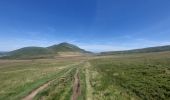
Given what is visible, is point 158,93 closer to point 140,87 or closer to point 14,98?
point 140,87

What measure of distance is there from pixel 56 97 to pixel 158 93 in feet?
35.1

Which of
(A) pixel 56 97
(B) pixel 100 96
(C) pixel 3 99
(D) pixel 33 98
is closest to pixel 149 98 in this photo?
(B) pixel 100 96

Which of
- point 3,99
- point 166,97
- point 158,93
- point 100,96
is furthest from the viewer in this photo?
point 3,99

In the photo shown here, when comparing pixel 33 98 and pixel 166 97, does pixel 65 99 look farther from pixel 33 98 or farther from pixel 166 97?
pixel 166 97

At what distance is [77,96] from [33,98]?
4.96 metres

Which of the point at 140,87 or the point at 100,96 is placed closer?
the point at 100,96

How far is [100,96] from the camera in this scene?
16.4 metres

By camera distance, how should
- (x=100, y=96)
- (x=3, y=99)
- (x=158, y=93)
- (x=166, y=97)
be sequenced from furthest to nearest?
(x=3, y=99)
(x=100, y=96)
(x=158, y=93)
(x=166, y=97)

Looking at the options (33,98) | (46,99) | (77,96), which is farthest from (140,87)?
(33,98)

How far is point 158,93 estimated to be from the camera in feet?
50.4

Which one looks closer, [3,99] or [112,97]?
[112,97]

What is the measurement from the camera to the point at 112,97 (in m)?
15.9

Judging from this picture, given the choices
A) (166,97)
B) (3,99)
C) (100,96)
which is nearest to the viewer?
(166,97)

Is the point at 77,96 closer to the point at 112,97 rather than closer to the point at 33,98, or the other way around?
the point at 112,97
